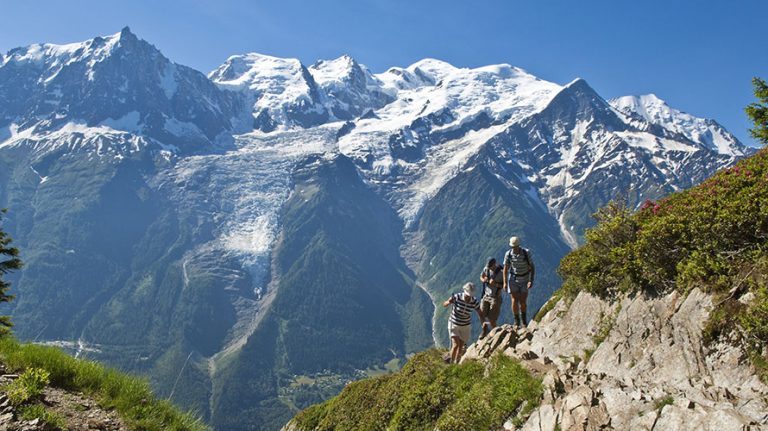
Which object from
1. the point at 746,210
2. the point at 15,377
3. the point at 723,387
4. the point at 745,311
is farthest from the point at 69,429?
the point at 746,210

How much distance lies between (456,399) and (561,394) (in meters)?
4.35

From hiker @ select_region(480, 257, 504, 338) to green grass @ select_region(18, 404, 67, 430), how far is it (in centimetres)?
1756

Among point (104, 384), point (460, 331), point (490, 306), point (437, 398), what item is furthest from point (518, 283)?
point (104, 384)

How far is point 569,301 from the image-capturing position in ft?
68.8

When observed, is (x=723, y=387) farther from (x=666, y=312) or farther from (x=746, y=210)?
(x=746, y=210)

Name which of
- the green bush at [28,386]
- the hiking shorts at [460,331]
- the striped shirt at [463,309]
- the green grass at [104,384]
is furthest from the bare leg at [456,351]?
the green bush at [28,386]

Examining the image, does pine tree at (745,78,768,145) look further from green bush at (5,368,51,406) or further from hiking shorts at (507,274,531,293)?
green bush at (5,368,51,406)

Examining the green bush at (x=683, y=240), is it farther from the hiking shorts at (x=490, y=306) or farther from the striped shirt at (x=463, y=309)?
the striped shirt at (x=463, y=309)

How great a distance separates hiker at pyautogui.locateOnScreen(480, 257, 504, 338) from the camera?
23.4 metres

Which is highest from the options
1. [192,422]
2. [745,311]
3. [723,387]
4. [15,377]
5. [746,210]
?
[746,210]

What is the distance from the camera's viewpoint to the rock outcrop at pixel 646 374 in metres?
10.6

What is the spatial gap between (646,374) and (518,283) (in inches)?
379

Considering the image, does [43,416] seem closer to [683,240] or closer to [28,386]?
[28,386]

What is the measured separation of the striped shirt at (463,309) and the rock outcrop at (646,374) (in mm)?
2642
